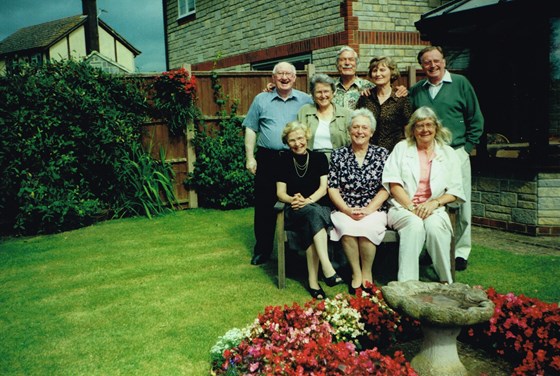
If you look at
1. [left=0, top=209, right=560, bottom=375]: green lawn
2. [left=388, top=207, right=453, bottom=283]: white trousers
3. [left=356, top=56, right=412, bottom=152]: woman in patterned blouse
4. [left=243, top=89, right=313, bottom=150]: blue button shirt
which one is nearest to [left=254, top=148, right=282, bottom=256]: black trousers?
[left=243, top=89, right=313, bottom=150]: blue button shirt

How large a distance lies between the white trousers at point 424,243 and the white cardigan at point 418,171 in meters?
0.27

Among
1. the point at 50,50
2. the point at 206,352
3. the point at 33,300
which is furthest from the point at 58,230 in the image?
the point at 50,50

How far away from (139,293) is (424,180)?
2652 mm

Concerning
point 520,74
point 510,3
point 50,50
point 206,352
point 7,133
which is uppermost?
point 50,50

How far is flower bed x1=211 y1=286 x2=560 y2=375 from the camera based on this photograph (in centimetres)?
275

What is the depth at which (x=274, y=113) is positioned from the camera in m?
Result: 5.23

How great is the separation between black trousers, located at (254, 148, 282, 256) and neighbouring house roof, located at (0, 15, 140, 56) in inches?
1375

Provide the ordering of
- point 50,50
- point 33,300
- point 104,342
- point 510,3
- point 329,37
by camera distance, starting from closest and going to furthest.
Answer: point 104,342
point 33,300
point 510,3
point 329,37
point 50,50

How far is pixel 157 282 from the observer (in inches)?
201

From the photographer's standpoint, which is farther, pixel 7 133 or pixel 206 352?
pixel 7 133

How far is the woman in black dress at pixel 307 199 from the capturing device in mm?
4562

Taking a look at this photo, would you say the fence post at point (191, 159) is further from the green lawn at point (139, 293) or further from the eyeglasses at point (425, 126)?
the eyeglasses at point (425, 126)

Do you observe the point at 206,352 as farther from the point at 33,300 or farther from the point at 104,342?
the point at 33,300

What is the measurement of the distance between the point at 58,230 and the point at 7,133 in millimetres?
1468
